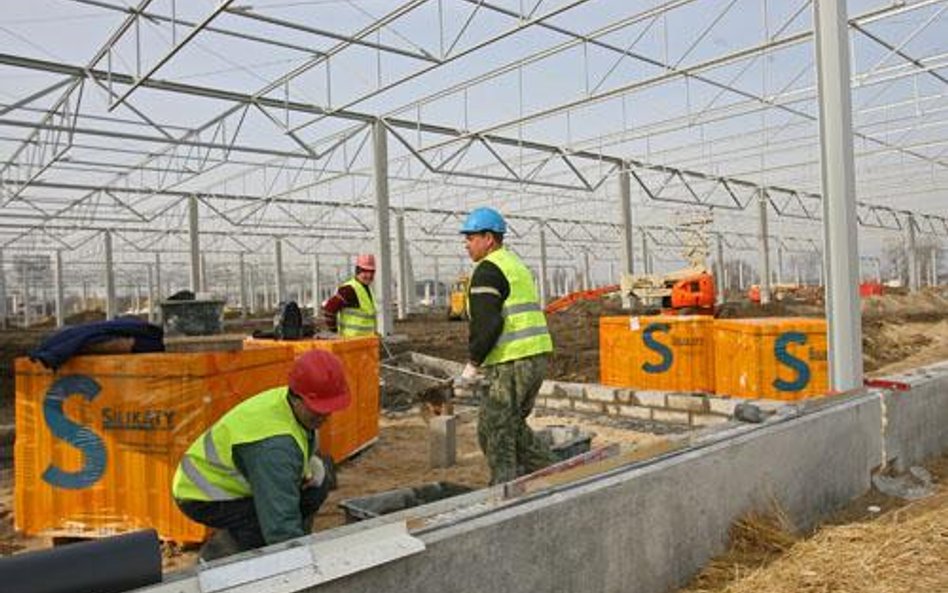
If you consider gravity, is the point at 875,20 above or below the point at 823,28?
above

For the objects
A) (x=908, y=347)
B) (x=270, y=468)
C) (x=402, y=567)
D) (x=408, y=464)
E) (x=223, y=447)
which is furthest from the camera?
(x=908, y=347)

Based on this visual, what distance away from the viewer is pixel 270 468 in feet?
9.42

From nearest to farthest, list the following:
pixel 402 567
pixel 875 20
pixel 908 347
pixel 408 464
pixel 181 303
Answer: pixel 402 567 → pixel 181 303 → pixel 408 464 → pixel 875 20 → pixel 908 347

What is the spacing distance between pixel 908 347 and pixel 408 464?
41.8 feet

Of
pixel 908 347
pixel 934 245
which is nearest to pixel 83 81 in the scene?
pixel 908 347

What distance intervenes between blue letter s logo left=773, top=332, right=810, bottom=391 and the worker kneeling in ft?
19.6

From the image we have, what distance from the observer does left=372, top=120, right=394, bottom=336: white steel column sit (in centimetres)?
1575

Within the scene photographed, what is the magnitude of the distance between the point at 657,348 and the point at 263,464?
22.4 feet

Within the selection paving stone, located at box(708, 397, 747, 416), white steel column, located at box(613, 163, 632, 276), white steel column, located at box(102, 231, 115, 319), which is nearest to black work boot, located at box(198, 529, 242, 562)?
paving stone, located at box(708, 397, 747, 416)

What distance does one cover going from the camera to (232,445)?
2990mm

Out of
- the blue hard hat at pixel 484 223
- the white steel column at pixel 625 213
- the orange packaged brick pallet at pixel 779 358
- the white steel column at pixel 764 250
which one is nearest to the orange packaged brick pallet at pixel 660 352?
the orange packaged brick pallet at pixel 779 358

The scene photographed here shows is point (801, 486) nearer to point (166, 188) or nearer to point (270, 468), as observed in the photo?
point (270, 468)

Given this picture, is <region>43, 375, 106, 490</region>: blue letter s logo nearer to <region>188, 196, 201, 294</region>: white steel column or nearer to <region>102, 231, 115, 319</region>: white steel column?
<region>188, 196, 201, 294</region>: white steel column

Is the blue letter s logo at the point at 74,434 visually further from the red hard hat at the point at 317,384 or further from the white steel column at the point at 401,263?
the white steel column at the point at 401,263
